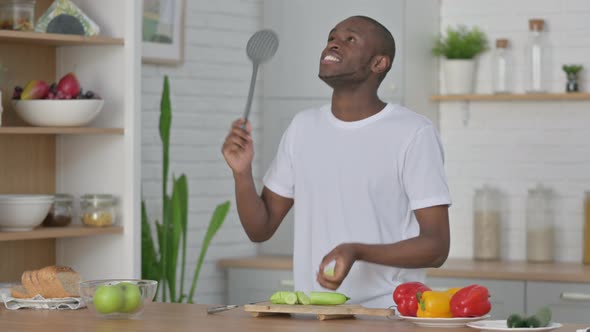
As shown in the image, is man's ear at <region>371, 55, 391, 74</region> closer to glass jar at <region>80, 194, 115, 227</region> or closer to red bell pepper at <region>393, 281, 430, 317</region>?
red bell pepper at <region>393, 281, 430, 317</region>

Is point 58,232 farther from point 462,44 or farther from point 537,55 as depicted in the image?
point 537,55

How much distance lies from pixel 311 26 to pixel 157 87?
0.83 m

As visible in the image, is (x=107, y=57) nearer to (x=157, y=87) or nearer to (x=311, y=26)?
(x=157, y=87)

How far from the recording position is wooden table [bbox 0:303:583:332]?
260 centimetres

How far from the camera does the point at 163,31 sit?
5.13 m

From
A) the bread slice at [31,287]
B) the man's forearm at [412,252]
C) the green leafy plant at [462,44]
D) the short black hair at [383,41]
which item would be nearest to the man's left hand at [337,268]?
the man's forearm at [412,252]

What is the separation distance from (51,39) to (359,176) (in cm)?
166

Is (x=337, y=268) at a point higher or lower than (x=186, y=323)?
higher

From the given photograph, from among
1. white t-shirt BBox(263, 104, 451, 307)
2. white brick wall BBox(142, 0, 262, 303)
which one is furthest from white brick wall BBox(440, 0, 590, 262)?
white t-shirt BBox(263, 104, 451, 307)

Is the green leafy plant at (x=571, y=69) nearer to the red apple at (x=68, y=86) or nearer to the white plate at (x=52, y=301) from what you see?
the red apple at (x=68, y=86)

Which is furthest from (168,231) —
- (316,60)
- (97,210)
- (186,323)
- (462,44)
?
(186,323)

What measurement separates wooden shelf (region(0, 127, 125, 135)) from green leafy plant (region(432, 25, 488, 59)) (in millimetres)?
1763

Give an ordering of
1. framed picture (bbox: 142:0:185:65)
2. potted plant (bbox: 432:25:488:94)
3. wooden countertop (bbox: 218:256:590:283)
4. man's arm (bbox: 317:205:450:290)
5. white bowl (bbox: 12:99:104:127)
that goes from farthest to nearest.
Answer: potted plant (bbox: 432:25:488:94) → framed picture (bbox: 142:0:185:65) → wooden countertop (bbox: 218:256:590:283) → white bowl (bbox: 12:99:104:127) → man's arm (bbox: 317:205:450:290)

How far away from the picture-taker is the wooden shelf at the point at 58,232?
13.6 feet
